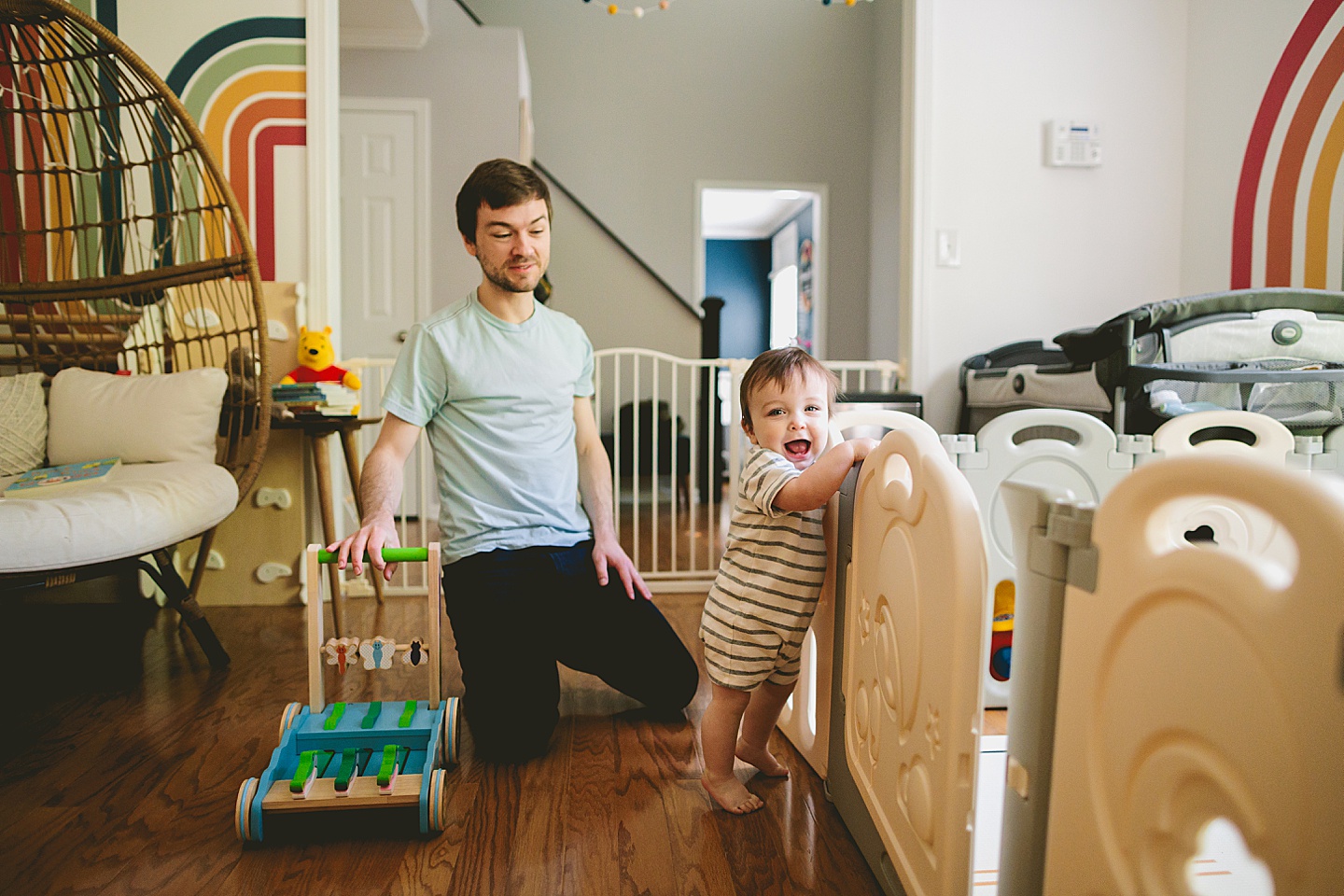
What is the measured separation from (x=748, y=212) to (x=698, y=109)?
2.85m

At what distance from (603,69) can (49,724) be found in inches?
183

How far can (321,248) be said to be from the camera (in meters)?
2.49

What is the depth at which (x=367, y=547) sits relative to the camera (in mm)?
1243

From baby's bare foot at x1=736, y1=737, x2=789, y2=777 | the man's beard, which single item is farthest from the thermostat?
baby's bare foot at x1=736, y1=737, x2=789, y2=777

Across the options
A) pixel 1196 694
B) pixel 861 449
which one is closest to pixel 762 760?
pixel 861 449

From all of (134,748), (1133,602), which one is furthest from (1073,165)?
(134,748)

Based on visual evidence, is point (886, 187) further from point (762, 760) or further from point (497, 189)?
point (762, 760)

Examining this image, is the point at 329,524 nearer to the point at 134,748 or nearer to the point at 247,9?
the point at 134,748

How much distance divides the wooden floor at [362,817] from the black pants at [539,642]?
0.06 metres

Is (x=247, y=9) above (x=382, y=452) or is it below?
above

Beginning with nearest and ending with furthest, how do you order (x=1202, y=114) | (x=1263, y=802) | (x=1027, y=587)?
(x=1263, y=802), (x=1027, y=587), (x=1202, y=114)

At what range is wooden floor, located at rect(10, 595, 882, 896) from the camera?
41.0 inches

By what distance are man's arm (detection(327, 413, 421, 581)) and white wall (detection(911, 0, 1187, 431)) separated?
189 cm

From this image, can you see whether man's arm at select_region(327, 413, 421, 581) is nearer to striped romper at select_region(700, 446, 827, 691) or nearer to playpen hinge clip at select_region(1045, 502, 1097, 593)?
striped romper at select_region(700, 446, 827, 691)
